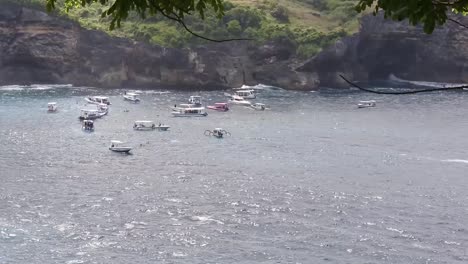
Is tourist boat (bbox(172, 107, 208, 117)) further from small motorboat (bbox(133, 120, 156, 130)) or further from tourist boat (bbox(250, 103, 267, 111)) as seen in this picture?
small motorboat (bbox(133, 120, 156, 130))

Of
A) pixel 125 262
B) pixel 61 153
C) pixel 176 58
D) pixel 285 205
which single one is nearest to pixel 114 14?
pixel 125 262

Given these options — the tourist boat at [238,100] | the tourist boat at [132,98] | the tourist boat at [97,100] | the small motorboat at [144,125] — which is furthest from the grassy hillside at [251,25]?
the small motorboat at [144,125]

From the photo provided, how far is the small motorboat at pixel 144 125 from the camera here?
95312mm

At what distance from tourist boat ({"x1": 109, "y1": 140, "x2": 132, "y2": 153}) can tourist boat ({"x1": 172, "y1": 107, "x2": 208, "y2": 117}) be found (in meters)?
28.3

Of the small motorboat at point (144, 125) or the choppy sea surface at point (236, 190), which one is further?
the small motorboat at point (144, 125)

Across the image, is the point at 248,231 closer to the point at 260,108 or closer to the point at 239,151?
the point at 239,151

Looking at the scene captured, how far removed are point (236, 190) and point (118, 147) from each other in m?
23.7

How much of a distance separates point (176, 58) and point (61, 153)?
72786 millimetres

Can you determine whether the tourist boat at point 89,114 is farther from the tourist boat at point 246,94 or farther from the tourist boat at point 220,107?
the tourist boat at point 246,94

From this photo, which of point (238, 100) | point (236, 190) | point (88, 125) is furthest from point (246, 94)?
point (236, 190)

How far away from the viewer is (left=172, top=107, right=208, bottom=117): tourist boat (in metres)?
109

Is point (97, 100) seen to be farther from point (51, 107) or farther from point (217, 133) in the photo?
point (217, 133)

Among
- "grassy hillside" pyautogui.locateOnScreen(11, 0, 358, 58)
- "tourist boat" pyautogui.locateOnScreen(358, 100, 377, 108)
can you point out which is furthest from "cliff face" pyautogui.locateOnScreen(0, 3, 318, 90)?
Result: "tourist boat" pyautogui.locateOnScreen(358, 100, 377, 108)

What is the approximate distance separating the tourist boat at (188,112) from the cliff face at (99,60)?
118 ft
